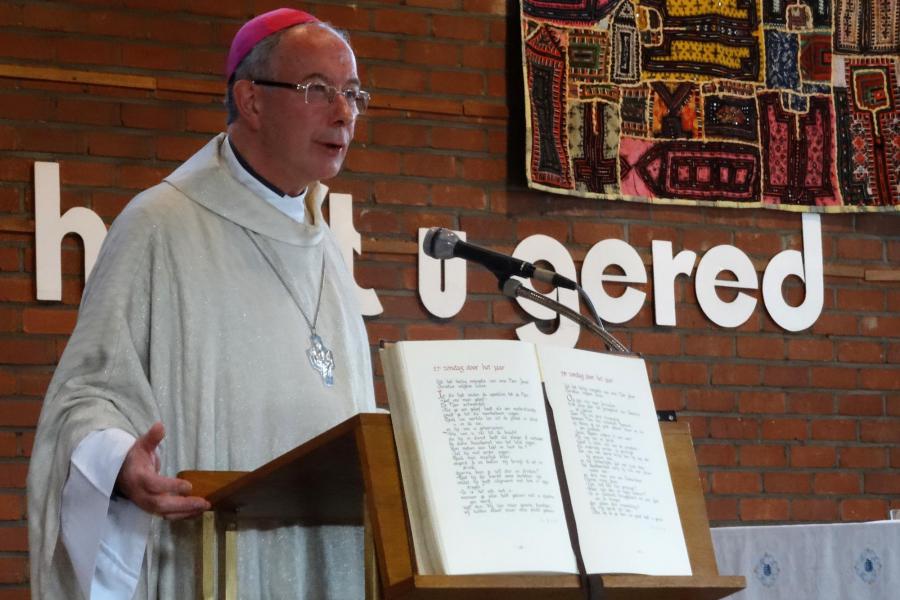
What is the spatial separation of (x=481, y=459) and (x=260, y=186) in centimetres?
130

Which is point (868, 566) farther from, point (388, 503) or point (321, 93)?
point (388, 503)

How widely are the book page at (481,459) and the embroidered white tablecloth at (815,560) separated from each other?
75.4 inches

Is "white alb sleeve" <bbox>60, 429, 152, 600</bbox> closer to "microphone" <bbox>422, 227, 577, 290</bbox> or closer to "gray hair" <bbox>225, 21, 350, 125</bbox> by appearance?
"microphone" <bbox>422, 227, 577, 290</bbox>

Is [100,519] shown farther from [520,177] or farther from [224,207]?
[520,177]

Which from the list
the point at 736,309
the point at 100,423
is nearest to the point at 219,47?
the point at 736,309

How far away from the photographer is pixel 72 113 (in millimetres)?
4719

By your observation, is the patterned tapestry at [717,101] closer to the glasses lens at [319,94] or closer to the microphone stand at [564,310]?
the glasses lens at [319,94]

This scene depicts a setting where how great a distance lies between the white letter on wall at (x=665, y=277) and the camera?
5.38 metres

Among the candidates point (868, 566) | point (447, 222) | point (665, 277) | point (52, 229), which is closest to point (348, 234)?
point (447, 222)

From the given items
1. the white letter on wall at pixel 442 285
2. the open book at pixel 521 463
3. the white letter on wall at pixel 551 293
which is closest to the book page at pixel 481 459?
the open book at pixel 521 463

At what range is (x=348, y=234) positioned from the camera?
500 centimetres

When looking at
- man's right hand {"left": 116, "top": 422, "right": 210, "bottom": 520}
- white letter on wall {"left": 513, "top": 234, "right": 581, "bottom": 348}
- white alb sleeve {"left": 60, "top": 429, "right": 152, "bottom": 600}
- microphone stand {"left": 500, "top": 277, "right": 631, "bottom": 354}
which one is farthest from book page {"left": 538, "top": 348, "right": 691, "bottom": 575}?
white letter on wall {"left": 513, "top": 234, "right": 581, "bottom": 348}

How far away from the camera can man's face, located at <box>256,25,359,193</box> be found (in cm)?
311

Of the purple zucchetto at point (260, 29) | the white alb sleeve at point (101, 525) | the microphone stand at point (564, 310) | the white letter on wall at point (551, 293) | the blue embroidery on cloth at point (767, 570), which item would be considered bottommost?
the blue embroidery on cloth at point (767, 570)
